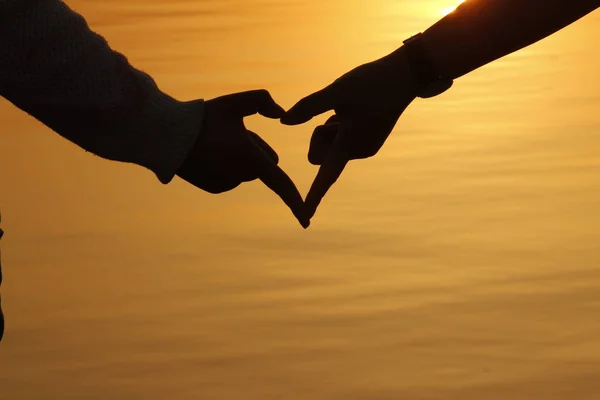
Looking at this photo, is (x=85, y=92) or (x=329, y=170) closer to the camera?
(x=85, y=92)

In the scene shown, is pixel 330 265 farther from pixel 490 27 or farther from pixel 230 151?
pixel 230 151

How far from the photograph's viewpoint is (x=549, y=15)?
4.62m

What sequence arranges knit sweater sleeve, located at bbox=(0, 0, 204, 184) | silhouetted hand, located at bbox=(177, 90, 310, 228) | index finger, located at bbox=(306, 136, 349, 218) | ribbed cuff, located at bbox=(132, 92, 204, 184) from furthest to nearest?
index finger, located at bbox=(306, 136, 349, 218) → silhouetted hand, located at bbox=(177, 90, 310, 228) → ribbed cuff, located at bbox=(132, 92, 204, 184) → knit sweater sleeve, located at bbox=(0, 0, 204, 184)

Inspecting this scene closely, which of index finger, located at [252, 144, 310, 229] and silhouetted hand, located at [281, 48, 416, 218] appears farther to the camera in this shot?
silhouetted hand, located at [281, 48, 416, 218]

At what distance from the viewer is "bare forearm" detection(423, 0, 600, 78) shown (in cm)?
461

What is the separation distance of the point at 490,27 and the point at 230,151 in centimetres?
78

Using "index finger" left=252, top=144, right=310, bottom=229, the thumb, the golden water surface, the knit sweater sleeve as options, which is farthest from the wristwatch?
the golden water surface

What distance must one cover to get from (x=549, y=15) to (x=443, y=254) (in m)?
2.37

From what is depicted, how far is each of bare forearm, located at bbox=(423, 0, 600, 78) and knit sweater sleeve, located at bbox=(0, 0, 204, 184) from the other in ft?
2.47

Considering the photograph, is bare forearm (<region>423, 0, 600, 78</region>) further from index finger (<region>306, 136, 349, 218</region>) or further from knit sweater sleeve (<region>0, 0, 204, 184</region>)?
knit sweater sleeve (<region>0, 0, 204, 184</region>)

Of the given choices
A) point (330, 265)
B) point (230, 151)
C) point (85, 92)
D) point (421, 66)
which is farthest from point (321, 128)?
point (330, 265)

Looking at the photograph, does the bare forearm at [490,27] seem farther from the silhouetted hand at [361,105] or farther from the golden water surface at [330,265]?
the golden water surface at [330,265]

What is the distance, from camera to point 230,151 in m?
4.19

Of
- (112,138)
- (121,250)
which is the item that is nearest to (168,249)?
(121,250)
